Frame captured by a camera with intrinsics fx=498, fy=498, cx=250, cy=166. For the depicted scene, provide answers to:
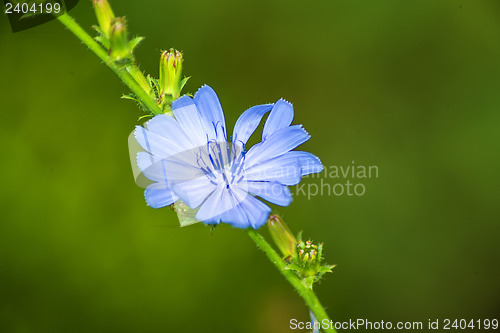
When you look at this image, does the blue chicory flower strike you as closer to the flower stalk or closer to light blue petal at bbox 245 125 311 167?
light blue petal at bbox 245 125 311 167

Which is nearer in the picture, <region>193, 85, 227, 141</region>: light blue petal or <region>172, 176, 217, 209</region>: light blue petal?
<region>172, 176, 217, 209</region>: light blue petal

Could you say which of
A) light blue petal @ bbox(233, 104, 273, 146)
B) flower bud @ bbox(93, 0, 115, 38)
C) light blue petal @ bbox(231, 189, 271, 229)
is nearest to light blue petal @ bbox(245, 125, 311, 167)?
light blue petal @ bbox(233, 104, 273, 146)

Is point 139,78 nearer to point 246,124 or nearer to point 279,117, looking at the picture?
point 246,124

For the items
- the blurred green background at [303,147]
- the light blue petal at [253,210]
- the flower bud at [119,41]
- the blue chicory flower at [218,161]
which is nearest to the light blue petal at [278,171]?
the blue chicory flower at [218,161]

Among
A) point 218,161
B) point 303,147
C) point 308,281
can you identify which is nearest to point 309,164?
point 218,161

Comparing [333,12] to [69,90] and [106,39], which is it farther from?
[106,39]

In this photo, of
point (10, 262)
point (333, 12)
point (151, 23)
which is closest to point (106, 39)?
point (151, 23)
